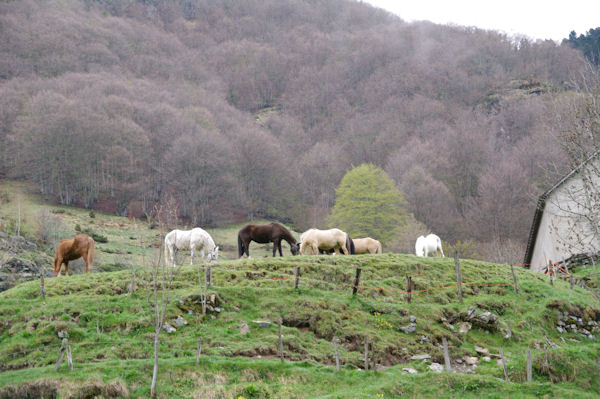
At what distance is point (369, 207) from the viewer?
58500mm

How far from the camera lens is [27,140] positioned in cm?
6506

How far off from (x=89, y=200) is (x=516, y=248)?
61896mm

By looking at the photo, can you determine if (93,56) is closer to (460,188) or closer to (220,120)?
(220,120)

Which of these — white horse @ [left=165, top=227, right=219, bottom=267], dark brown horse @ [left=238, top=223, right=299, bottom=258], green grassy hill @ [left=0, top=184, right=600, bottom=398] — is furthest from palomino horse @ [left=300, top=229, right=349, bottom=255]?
white horse @ [left=165, top=227, right=219, bottom=267]

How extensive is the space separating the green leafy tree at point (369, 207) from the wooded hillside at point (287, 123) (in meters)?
6.95

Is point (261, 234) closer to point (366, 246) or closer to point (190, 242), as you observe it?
point (190, 242)

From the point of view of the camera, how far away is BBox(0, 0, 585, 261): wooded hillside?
65.4 meters

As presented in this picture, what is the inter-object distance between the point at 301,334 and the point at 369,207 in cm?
4405

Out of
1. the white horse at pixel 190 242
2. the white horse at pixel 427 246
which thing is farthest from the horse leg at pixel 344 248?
the white horse at pixel 190 242

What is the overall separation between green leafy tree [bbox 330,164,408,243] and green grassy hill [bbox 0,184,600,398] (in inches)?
1326

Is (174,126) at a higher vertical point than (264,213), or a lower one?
higher

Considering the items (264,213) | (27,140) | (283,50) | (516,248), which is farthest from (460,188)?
(283,50)

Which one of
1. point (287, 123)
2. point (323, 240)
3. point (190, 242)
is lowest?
point (323, 240)

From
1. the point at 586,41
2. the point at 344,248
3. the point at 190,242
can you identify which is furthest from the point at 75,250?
the point at 586,41
